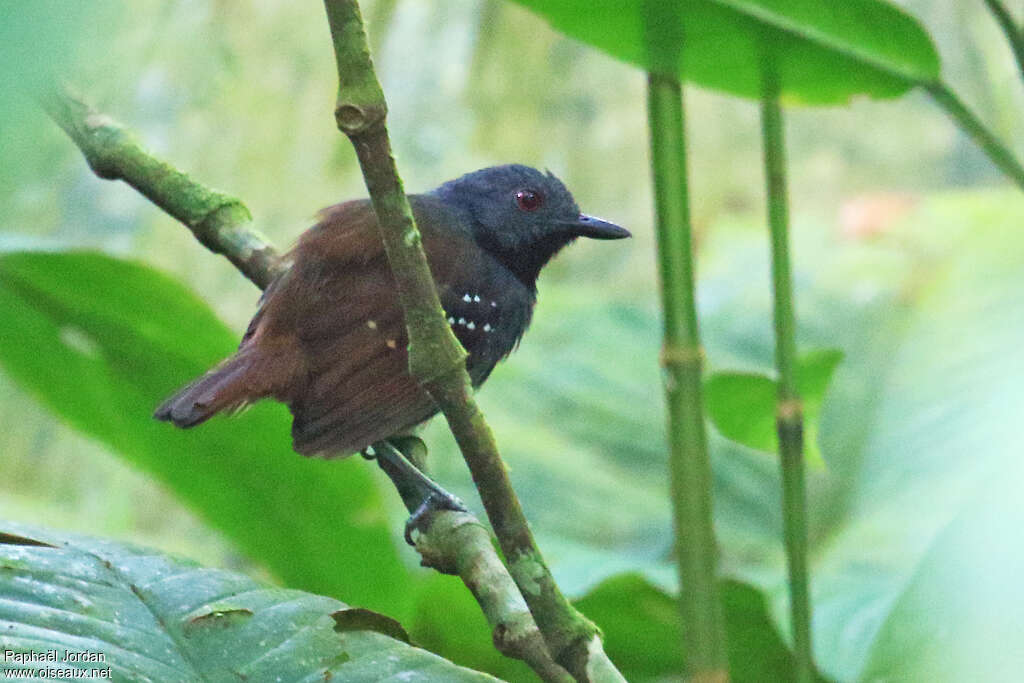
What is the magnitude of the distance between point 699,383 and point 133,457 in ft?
5.18

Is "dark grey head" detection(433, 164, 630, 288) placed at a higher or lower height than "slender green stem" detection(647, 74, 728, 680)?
higher

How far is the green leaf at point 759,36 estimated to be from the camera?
1821mm

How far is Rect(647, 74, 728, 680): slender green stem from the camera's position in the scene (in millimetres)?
1601

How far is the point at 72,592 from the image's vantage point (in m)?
1.21

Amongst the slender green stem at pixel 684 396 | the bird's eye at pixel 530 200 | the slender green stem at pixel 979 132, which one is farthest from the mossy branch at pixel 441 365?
the bird's eye at pixel 530 200

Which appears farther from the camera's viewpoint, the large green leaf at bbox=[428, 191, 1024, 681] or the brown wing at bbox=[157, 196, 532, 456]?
the large green leaf at bbox=[428, 191, 1024, 681]

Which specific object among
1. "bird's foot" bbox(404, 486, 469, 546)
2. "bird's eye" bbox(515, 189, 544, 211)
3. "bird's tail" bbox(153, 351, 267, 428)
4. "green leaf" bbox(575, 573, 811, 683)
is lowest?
"green leaf" bbox(575, 573, 811, 683)

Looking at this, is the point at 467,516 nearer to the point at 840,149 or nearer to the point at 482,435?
the point at 482,435

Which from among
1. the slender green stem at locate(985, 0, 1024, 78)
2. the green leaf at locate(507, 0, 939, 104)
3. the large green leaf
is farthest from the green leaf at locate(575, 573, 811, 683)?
the slender green stem at locate(985, 0, 1024, 78)

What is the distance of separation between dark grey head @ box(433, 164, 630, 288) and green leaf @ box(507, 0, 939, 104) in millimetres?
730

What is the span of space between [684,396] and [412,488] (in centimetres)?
51

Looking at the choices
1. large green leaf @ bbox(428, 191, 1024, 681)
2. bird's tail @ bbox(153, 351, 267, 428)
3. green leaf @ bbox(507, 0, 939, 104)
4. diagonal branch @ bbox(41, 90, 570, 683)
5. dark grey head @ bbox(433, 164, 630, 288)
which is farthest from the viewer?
large green leaf @ bbox(428, 191, 1024, 681)

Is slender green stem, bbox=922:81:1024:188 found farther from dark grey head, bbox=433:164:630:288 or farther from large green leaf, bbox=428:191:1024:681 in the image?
large green leaf, bbox=428:191:1024:681

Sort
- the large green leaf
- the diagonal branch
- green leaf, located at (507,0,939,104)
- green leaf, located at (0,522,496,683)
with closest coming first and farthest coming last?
green leaf, located at (0,522,496,683), the diagonal branch, green leaf, located at (507,0,939,104), the large green leaf
